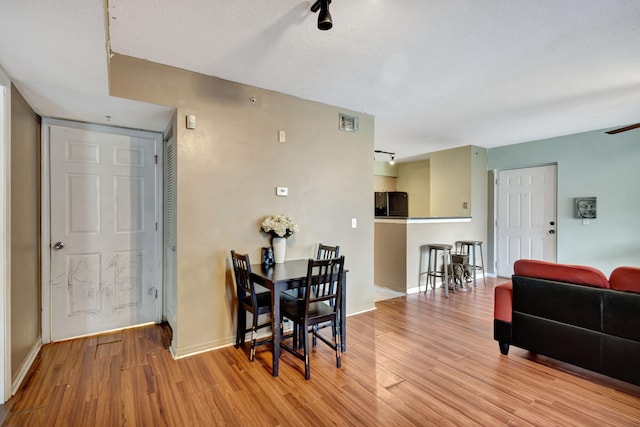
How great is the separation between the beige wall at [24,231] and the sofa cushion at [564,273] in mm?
3833

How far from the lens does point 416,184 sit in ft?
24.5

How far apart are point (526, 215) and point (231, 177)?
515 cm

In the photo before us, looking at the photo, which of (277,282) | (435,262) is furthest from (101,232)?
(435,262)

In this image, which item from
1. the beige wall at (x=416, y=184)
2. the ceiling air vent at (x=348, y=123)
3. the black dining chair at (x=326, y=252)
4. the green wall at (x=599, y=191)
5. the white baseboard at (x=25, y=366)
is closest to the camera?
the white baseboard at (x=25, y=366)

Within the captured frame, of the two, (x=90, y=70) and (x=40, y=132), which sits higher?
(x=90, y=70)

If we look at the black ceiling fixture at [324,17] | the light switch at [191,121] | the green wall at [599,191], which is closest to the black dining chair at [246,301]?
the light switch at [191,121]

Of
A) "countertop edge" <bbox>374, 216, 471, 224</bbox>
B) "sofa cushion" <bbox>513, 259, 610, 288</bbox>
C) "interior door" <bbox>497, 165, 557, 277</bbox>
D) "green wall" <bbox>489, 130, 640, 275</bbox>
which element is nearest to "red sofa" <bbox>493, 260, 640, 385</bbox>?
"sofa cushion" <bbox>513, 259, 610, 288</bbox>

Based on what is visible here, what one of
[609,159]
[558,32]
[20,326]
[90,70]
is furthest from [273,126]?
[609,159]

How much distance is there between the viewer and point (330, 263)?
8.26 ft

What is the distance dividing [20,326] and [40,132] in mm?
1718

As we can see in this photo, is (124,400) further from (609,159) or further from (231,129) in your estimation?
(609,159)

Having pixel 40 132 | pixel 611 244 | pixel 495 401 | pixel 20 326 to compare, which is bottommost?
pixel 495 401

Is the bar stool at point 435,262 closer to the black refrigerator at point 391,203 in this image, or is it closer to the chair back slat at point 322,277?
the black refrigerator at point 391,203

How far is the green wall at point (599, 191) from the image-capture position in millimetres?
4352
